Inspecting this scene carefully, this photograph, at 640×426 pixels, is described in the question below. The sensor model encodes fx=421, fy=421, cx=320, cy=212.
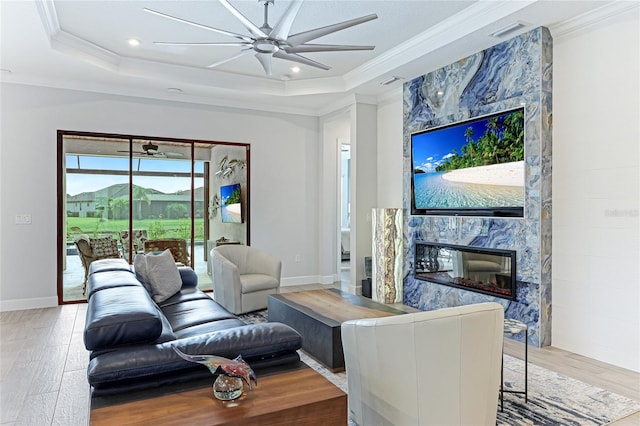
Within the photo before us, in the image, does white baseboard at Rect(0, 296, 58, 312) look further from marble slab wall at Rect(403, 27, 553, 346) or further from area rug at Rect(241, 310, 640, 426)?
marble slab wall at Rect(403, 27, 553, 346)

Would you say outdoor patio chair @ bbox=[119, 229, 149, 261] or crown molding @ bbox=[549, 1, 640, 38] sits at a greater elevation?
crown molding @ bbox=[549, 1, 640, 38]

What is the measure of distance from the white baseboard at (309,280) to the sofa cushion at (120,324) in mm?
5092

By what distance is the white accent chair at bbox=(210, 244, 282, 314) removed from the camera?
4.77 m

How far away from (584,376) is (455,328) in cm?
204

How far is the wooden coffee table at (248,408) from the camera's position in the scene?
1442mm

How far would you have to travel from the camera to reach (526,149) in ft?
13.0

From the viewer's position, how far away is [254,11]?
405 centimetres

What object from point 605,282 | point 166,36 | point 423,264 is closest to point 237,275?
point 423,264

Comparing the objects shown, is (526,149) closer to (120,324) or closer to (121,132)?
(120,324)

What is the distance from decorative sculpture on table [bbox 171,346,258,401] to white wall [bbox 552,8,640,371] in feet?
10.6

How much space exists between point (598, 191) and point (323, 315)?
253 cm

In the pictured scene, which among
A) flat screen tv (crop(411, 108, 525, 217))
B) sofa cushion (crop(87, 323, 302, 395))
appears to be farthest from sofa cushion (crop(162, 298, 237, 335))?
flat screen tv (crop(411, 108, 525, 217))

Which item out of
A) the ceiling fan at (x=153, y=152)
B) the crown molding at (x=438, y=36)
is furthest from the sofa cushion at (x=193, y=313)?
the crown molding at (x=438, y=36)

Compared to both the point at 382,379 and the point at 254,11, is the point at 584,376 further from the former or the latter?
the point at 254,11
